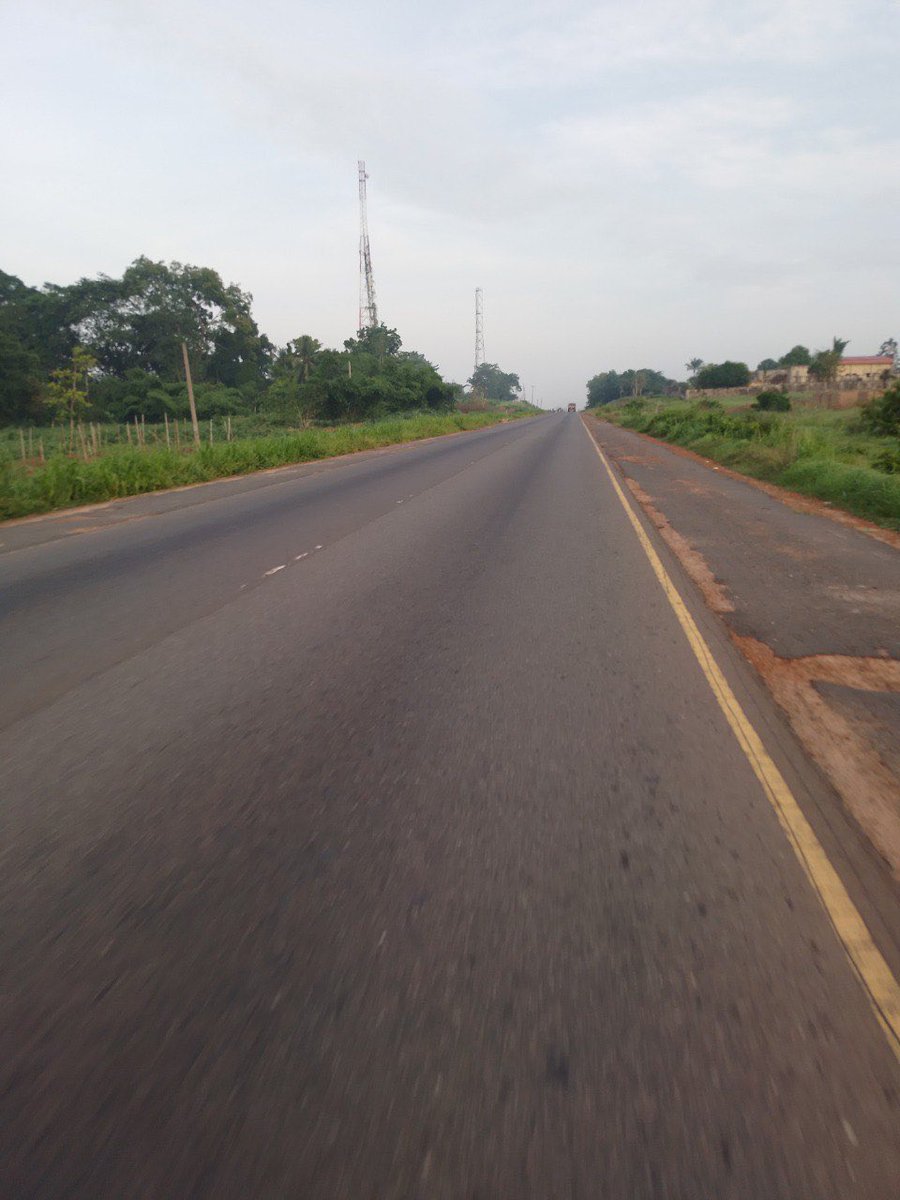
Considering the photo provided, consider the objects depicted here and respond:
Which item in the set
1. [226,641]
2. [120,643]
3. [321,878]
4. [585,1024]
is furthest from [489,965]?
[120,643]

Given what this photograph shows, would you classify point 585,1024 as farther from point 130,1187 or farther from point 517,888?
point 130,1187

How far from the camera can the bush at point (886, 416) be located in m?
21.6

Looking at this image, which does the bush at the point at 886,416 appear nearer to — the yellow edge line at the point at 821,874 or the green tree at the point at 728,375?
the yellow edge line at the point at 821,874

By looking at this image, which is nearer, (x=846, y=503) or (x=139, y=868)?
(x=139, y=868)

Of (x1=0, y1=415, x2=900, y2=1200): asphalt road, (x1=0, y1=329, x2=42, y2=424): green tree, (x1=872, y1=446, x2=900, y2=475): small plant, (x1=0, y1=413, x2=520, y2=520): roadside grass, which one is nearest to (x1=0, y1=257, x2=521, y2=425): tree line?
(x1=0, y1=329, x2=42, y2=424): green tree

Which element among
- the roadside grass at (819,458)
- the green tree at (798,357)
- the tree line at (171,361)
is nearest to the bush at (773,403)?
the roadside grass at (819,458)

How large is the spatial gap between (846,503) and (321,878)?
12.3 m

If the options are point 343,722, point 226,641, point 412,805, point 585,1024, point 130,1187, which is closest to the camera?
point 130,1187

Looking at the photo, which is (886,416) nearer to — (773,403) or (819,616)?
(773,403)

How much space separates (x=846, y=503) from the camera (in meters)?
11.7

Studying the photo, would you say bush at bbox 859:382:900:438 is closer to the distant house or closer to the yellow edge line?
the yellow edge line

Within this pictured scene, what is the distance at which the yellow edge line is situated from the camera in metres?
1.93

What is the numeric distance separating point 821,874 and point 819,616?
12.6ft

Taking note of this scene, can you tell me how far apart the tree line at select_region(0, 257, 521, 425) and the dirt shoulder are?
1613 inches
